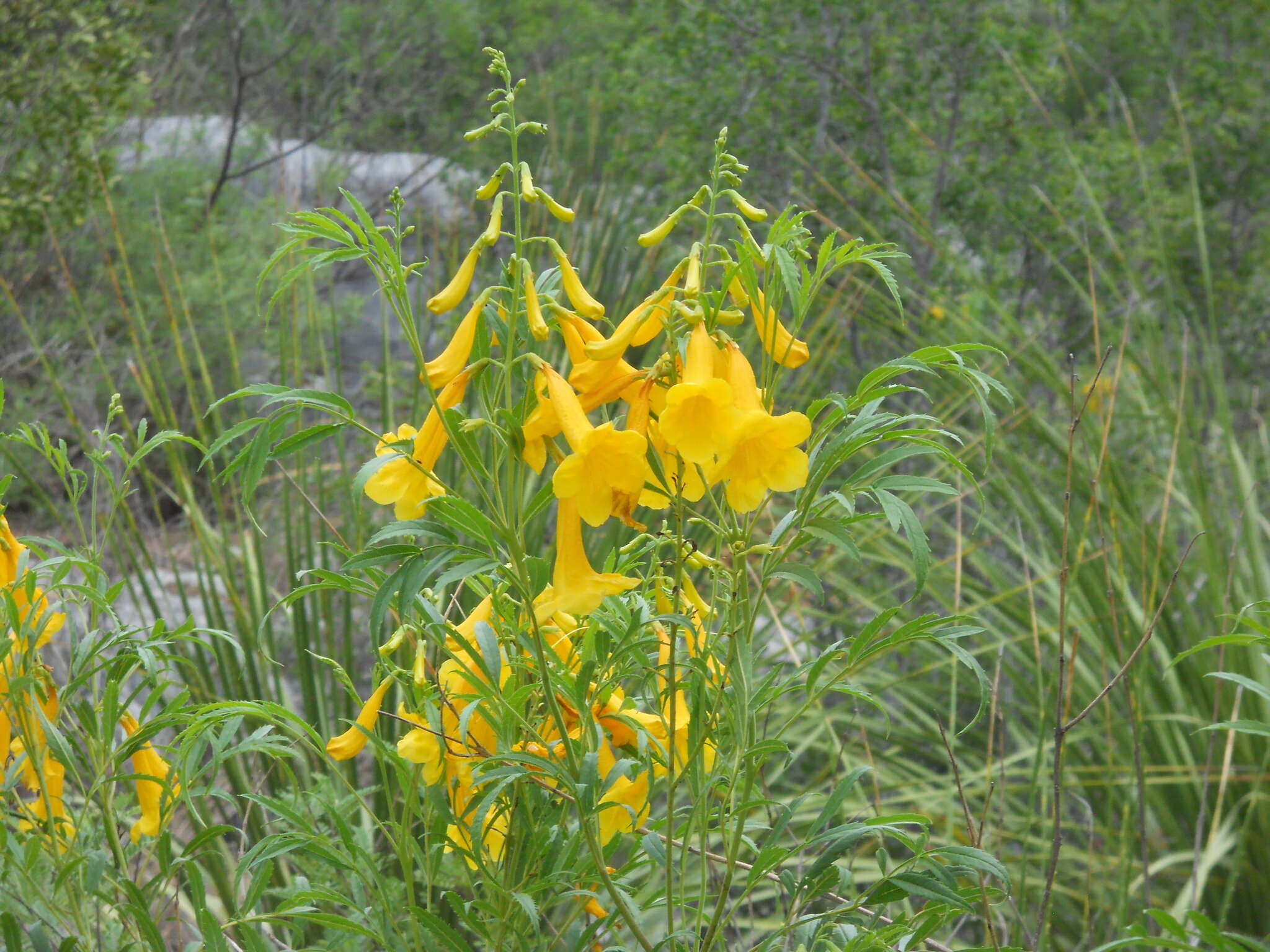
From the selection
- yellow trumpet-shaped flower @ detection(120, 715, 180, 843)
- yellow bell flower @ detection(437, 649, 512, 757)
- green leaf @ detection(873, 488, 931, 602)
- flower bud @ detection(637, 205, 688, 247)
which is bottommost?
yellow trumpet-shaped flower @ detection(120, 715, 180, 843)

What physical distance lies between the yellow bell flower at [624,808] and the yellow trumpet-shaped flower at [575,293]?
0.31 metres

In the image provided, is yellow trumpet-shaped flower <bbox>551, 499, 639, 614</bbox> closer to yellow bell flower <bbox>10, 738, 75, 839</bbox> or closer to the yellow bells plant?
the yellow bells plant

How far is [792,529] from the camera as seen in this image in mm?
740

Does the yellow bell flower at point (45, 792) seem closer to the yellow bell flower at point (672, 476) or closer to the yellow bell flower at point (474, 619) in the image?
the yellow bell flower at point (474, 619)

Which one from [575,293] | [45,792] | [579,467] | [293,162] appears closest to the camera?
[579,467]

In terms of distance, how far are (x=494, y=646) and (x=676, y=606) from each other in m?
0.12

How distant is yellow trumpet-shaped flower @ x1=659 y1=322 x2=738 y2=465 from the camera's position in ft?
2.02

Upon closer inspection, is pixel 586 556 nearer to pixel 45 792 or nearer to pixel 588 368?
pixel 588 368

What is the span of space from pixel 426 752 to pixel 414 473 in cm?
20

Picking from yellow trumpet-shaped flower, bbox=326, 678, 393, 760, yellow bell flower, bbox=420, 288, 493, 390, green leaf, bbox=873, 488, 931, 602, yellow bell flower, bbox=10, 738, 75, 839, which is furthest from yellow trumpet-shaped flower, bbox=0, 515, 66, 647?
green leaf, bbox=873, 488, 931, 602

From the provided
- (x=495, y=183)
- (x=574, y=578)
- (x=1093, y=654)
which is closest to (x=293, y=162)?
(x=1093, y=654)

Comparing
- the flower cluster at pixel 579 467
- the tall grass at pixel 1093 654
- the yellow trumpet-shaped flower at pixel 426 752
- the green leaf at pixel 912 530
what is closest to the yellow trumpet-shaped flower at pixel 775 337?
the flower cluster at pixel 579 467

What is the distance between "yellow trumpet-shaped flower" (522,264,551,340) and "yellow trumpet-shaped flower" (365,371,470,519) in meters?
0.06

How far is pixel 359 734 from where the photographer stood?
0.81 metres
